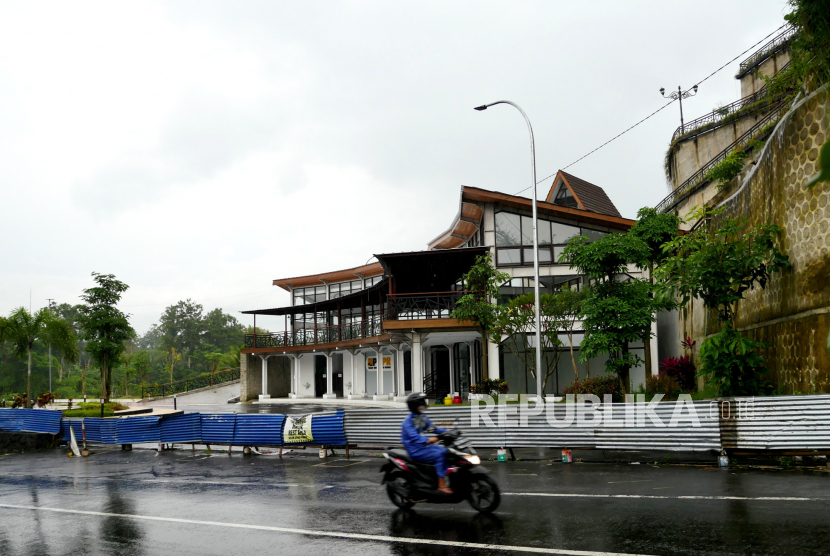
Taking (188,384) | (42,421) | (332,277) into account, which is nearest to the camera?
(42,421)

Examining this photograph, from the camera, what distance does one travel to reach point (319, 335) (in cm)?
4353

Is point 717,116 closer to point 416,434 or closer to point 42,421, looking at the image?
point 416,434

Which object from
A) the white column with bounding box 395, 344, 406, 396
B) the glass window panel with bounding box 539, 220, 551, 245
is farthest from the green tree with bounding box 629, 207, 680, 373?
the white column with bounding box 395, 344, 406, 396

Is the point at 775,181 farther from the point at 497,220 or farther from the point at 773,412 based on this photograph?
the point at 497,220

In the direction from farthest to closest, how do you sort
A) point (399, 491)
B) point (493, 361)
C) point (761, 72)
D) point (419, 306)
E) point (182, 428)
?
point (761, 72) → point (419, 306) → point (493, 361) → point (182, 428) → point (399, 491)

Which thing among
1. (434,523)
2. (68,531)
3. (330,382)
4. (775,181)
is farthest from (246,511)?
(330,382)

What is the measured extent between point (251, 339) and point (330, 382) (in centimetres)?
746

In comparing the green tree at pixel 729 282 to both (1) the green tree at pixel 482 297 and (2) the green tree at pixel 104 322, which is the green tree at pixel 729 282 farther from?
(2) the green tree at pixel 104 322

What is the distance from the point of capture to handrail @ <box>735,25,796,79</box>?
36934 mm

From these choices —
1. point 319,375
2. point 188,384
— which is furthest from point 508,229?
point 188,384

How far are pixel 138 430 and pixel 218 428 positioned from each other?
12.2 ft

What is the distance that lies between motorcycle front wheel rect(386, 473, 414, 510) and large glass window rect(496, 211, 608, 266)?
19.9 metres

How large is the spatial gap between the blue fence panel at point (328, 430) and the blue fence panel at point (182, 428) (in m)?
4.52

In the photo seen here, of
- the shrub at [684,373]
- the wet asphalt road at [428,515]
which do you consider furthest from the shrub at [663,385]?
the wet asphalt road at [428,515]
